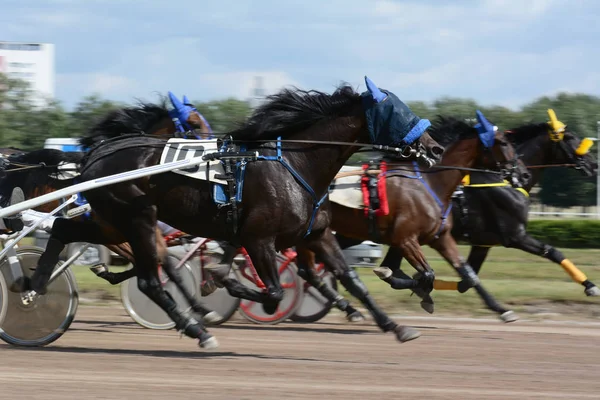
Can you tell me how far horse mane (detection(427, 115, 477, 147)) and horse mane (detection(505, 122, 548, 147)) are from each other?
126 centimetres

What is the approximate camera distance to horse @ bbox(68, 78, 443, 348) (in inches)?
263

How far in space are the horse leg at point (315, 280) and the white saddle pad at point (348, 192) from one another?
0.66m

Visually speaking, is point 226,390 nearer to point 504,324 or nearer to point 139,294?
point 139,294

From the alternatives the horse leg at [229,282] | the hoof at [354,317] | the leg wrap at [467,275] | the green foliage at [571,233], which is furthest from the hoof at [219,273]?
the green foliage at [571,233]

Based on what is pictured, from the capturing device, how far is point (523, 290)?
438 inches

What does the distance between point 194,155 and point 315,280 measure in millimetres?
2175

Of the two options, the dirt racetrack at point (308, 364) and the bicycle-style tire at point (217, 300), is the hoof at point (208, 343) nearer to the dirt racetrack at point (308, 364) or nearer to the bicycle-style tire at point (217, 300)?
the dirt racetrack at point (308, 364)

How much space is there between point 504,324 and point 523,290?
193 centimetres

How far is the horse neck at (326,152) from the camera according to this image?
22.5ft

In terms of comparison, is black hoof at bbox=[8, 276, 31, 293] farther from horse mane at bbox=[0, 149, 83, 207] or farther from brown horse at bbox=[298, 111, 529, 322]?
brown horse at bbox=[298, 111, 529, 322]

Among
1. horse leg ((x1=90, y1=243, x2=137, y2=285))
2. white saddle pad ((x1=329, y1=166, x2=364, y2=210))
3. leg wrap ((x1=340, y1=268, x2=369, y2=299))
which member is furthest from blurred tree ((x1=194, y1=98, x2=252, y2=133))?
leg wrap ((x1=340, y1=268, x2=369, y2=299))

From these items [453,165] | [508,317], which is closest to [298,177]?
[453,165]

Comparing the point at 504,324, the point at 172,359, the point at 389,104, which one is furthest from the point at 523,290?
the point at 172,359

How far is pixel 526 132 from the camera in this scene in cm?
1115
